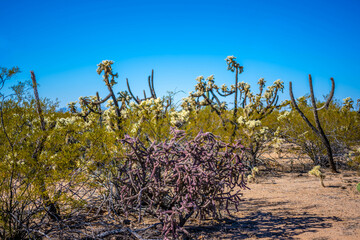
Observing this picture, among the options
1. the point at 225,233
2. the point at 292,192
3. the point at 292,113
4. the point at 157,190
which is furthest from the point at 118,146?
the point at 292,113

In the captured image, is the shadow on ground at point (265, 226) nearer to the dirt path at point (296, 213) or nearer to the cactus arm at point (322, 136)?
the dirt path at point (296, 213)

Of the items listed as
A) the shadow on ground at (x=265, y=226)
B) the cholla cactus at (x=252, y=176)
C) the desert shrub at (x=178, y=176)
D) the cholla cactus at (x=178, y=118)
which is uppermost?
the cholla cactus at (x=178, y=118)

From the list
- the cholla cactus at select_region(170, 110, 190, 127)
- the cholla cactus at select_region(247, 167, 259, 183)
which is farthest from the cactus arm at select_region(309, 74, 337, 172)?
the cholla cactus at select_region(170, 110, 190, 127)

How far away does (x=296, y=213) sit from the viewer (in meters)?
4.70

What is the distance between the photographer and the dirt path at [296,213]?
3861 mm

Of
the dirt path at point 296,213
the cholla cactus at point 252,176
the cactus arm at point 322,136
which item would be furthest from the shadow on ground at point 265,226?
the cactus arm at point 322,136

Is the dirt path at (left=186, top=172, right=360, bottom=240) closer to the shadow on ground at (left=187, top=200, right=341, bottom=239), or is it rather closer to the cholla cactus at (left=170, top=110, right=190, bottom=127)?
the shadow on ground at (left=187, top=200, right=341, bottom=239)

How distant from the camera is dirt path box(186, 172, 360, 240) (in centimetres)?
386

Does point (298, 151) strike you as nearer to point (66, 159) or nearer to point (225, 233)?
point (225, 233)

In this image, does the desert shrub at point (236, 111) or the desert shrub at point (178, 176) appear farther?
the desert shrub at point (236, 111)

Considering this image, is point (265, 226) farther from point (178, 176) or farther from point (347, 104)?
point (347, 104)

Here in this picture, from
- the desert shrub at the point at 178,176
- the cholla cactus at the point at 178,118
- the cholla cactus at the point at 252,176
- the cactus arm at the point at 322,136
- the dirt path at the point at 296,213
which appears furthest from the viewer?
the cactus arm at the point at 322,136

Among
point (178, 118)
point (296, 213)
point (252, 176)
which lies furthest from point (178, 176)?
point (252, 176)

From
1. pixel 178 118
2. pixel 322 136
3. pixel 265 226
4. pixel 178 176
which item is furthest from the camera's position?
pixel 322 136
